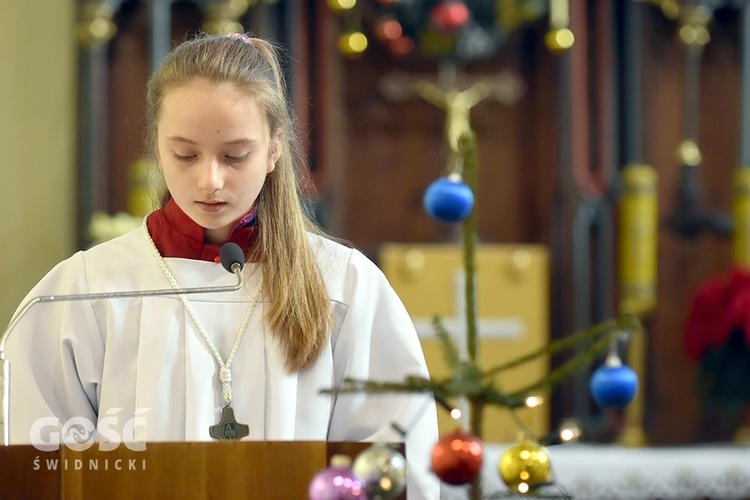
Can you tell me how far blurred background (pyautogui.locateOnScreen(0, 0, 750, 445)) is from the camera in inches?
201

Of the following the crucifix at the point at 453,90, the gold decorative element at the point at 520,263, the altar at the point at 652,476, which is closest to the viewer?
the altar at the point at 652,476

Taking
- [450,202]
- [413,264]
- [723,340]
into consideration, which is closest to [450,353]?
[450,202]

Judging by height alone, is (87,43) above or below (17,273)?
above

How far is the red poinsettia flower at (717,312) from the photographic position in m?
4.73

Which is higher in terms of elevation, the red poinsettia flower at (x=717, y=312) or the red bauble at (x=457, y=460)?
the red poinsettia flower at (x=717, y=312)

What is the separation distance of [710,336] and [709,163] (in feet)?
3.27

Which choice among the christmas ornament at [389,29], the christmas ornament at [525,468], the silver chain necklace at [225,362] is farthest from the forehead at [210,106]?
the christmas ornament at [389,29]

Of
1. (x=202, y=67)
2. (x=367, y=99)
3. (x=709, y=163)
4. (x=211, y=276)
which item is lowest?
(x=211, y=276)

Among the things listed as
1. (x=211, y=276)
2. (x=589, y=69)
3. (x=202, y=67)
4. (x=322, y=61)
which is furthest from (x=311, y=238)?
(x=589, y=69)

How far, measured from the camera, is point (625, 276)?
207 inches

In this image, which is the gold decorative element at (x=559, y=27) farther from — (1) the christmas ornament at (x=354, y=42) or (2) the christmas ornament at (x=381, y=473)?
(2) the christmas ornament at (x=381, y=473)

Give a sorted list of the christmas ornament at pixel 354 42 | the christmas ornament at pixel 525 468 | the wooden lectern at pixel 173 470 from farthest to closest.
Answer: the christmas ornament at pixel 354 42, the wooden lectern at pixel 173 470, the christmas ornament at pixel 525 468

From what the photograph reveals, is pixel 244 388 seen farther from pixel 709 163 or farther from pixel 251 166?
pixel 709 163

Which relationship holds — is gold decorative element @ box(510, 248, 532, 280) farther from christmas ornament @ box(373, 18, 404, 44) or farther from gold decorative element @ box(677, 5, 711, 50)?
gold decorative element @ box(677, 5, 711, 50)
